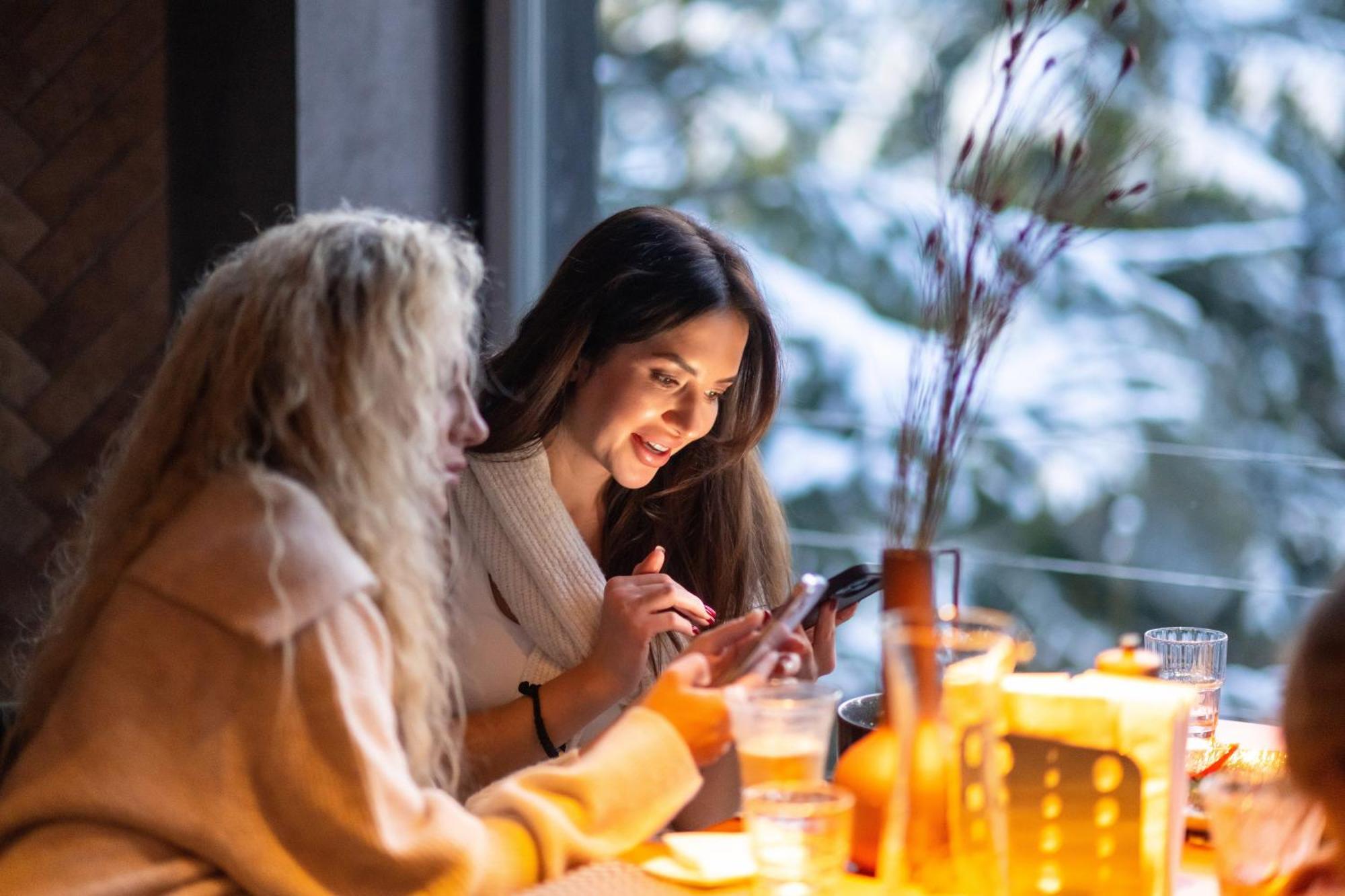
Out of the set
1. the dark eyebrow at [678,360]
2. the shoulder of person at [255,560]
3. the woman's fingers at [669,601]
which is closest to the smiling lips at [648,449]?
the dark eyebrow at [678,360]

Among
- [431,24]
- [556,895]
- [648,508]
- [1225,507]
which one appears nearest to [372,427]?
[556,895]

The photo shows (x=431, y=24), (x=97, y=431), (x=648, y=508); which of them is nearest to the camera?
(x=648, y=508)

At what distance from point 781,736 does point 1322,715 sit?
1.35 ft

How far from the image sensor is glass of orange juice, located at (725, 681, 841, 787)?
1.16m

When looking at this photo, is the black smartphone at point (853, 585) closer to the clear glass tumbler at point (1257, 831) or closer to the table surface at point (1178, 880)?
the table surface at point (1178, 880)

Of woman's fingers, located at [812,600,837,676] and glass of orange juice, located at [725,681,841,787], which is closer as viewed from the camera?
glass of orange juice, located at [725,681,841,787]

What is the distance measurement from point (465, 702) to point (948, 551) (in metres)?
0.86

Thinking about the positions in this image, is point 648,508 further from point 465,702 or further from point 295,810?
point 295,810

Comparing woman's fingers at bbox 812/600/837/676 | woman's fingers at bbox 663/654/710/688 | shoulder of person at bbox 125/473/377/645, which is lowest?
woman's fingers at bbox 812/600/837/676

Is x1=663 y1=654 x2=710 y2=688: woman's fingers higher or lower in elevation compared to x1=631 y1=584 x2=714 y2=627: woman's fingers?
higher

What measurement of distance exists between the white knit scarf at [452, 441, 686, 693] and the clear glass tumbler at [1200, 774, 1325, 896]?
0.97 metres

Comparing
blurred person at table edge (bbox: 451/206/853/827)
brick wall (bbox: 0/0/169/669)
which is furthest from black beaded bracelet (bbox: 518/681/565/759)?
brick wall (bbox: 0/0/169/669)

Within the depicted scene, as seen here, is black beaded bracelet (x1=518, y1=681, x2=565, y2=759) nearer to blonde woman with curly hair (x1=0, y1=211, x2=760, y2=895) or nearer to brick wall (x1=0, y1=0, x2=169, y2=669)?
blonde woman with curly hair (x1=0, y1=211, x2=760, y2=895)

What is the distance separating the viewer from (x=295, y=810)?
1.09 metres
